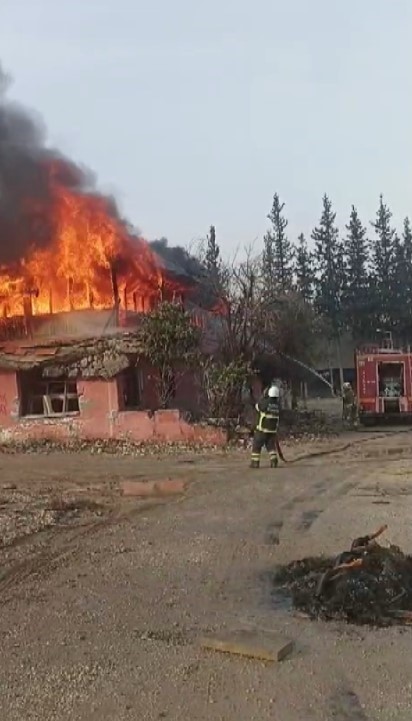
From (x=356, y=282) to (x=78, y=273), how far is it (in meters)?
39.6

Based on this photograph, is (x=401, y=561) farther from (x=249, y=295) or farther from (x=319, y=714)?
(x=249, y=295)


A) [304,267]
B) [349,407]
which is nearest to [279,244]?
[304,267]

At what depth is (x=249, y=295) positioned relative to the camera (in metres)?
22.9

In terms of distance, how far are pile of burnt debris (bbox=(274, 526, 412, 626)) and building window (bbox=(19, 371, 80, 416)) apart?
50.2ft

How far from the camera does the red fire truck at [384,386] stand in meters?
25.7

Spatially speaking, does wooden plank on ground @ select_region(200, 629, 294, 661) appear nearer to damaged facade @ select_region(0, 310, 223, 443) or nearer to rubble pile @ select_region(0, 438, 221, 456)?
rubble pile @ select_region(0, 438, 221, 456)

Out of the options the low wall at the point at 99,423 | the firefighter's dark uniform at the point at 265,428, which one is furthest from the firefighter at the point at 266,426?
the low wall at the point at 99,423

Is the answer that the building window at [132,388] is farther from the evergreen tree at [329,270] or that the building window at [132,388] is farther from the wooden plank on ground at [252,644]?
the evergreen tree at [329,270]

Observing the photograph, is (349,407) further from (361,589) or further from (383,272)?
(383,272)

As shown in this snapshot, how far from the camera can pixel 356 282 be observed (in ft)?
205

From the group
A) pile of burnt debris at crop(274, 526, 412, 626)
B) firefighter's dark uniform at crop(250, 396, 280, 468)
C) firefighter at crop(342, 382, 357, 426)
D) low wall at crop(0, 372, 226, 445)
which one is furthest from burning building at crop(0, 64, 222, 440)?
pile of burnt debris at crop(274, 526, 412, 626)

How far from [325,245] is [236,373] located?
1897 inches

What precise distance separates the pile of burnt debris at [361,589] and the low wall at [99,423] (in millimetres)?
12513

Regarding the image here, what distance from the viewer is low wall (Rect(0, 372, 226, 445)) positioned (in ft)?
61.8
